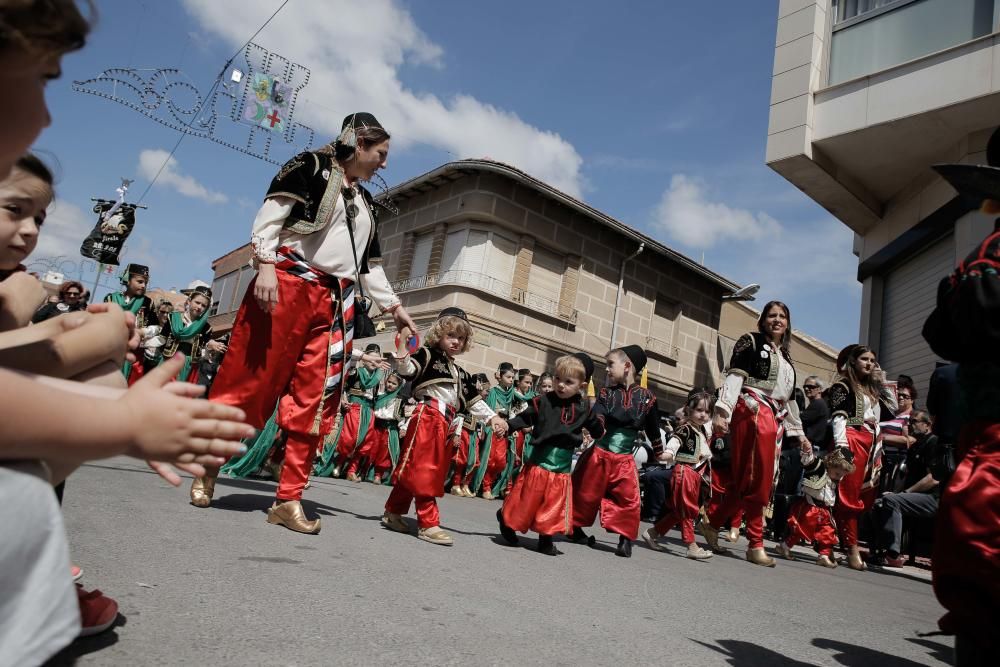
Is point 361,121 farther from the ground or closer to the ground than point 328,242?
farther from the ground

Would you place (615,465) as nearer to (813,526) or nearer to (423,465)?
(423,465)

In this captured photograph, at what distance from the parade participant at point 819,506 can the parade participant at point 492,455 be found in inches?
194

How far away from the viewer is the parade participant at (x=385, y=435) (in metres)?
10.7

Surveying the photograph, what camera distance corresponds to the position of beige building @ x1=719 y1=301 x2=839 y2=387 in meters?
23.5

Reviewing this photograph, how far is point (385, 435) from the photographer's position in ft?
35.4

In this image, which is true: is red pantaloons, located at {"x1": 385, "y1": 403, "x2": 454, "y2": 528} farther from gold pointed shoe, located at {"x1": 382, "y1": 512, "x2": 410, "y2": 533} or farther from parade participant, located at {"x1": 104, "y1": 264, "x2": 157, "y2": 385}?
parade participant, located at {"x1": 104, "y1": 264, "x2": 157, "y2": 385}

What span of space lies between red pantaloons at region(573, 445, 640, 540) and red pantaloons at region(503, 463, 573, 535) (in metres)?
0.65

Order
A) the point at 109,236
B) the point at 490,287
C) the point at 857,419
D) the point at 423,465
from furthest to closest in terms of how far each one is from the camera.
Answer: the point at 490,287
the point at 109,236
the point at 857,419
the point at 423,465

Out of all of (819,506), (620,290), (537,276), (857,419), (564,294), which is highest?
(620,290)

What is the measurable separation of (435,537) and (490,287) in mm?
13314

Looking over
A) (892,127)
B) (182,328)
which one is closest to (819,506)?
(892,127)

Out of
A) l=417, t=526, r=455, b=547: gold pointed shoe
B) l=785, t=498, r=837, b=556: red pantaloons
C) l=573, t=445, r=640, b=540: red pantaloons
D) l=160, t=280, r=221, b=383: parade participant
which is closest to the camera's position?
l=417, t=526, r=455, b=547: gold pointed shoe

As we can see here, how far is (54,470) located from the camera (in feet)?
3.95

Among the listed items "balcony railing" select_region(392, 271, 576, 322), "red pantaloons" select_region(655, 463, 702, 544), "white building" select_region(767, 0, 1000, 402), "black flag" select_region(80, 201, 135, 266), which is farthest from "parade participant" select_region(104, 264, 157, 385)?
"white building" select_region(767, 0, 1000, 402)
